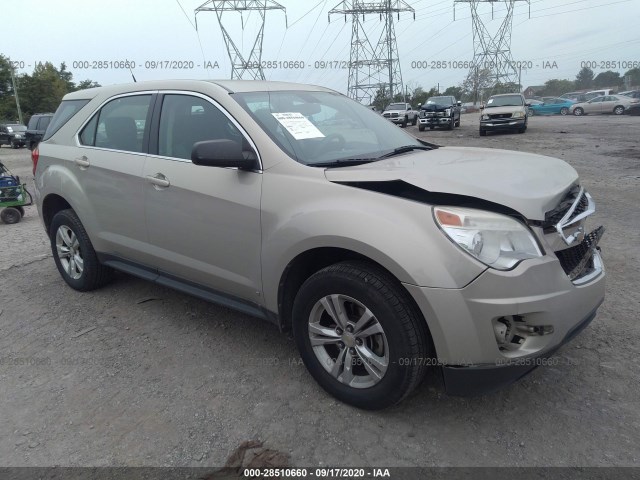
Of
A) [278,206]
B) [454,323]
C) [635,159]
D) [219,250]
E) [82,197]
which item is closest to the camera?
[454,323]

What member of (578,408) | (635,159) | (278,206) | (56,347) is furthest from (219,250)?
(635,159)

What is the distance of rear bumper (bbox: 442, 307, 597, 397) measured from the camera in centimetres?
248

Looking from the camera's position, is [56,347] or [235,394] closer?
[235,394]

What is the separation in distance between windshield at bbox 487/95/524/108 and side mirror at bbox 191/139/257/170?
70.0 feet

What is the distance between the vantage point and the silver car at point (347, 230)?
245 cm

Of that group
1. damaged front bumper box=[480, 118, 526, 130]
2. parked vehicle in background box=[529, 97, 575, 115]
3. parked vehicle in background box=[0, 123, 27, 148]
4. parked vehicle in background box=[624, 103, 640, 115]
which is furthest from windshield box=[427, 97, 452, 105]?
parked vehicle in background box=[0, 123, 27, 148]

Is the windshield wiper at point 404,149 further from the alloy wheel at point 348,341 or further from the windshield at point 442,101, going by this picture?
the windshield at point 442,101

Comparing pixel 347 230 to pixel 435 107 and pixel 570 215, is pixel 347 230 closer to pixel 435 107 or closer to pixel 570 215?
pixel 570 215

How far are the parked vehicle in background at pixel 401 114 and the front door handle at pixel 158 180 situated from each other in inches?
1178

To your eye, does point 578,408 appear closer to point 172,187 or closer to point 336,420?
point 336,420

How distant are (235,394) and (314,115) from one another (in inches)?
76.4

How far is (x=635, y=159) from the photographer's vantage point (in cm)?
1239

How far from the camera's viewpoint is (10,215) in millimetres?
8555

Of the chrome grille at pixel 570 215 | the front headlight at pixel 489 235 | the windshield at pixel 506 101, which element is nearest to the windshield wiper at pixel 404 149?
the front headlight at pixel 489 235
